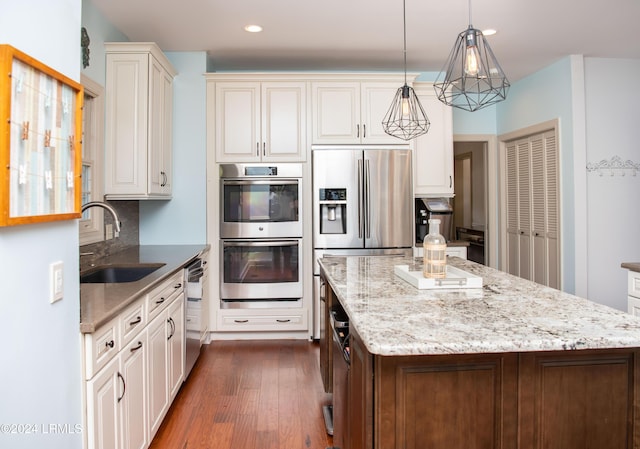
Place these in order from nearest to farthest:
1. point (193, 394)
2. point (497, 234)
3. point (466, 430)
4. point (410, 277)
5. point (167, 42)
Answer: point (466, 430)
point (410, 277)
point (193, 394)
point (167, 42)
point (497, 234)

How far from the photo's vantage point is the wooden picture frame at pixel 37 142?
105cm

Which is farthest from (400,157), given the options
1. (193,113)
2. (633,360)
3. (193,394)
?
(633,360)

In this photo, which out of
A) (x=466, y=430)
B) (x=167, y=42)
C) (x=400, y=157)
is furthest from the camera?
(x=400, y=157)

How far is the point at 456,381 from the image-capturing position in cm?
129

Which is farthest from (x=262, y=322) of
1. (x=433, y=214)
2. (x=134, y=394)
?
(x=134, y=394)

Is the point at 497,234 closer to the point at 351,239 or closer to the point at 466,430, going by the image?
the point at 351,239

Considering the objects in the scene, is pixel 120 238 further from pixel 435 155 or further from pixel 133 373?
pixel 435 155

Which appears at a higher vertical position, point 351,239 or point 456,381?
point 351,239

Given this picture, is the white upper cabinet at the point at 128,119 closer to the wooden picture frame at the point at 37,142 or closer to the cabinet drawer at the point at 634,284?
the wooden picture frame at the point at 37,142

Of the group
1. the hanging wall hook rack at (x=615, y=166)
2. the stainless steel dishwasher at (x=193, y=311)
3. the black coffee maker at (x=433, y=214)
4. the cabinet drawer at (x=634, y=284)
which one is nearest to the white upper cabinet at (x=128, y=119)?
the stainless steel dishwasher at (x=193, y=311)

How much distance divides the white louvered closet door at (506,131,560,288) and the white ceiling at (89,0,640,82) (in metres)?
0.89

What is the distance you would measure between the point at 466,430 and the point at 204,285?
2.81 metres

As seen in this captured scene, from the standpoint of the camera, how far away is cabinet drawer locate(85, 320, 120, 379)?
4.88 ft

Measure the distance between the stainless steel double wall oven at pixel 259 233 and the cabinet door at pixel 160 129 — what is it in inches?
19.5
